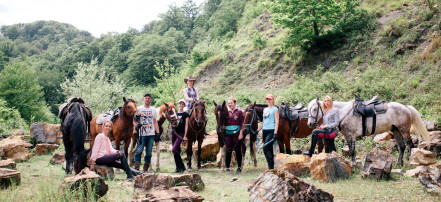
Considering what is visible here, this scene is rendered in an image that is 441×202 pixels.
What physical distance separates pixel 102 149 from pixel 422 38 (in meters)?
16.3

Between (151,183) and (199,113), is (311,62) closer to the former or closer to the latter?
(199,113)

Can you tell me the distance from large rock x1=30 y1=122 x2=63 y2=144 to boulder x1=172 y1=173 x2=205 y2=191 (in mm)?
12232

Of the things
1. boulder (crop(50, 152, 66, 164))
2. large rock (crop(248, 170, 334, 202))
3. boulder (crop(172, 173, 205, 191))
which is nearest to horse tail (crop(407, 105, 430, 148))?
large rock (crop(248, 170, 334, 202))

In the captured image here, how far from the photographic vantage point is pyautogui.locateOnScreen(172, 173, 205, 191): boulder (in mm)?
5707

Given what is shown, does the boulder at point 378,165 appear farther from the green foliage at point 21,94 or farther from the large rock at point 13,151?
the green foliage at point 21,94

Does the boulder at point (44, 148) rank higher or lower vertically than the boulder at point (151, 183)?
lower

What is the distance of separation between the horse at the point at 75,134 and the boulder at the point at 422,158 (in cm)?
783

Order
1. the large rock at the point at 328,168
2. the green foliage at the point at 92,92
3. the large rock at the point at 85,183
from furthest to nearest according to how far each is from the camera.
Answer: the green foliage at the point at 92,92 < the large rock at the point at 328,168 < the large rock at the point at 85,183

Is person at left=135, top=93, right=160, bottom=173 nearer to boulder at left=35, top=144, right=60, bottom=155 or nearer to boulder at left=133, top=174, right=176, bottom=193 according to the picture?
boulder at left=133, top=174, right=176, bottom=193

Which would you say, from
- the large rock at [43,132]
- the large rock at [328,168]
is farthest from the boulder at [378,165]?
the large rock at [43,132]

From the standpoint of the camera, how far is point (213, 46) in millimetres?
32531

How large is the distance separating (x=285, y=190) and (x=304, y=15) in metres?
17.3

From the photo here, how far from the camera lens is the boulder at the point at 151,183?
5135 mm

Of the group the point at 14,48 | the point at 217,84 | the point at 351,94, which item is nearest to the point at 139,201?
the point at 351,94
